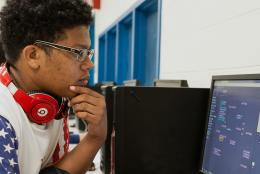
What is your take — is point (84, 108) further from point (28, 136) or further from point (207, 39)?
point (207, 39)

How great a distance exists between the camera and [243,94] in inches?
32.0

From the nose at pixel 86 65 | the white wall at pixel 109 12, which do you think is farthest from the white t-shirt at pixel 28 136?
the white wall at pixel 109 12

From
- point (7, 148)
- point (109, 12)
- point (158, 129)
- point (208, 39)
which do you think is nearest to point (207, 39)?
point (208, 39)

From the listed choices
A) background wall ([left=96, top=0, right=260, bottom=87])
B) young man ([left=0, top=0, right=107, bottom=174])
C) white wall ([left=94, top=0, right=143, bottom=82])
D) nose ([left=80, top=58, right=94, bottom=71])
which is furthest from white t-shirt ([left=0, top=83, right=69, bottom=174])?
white wall ([left=94, top=0, right=143, bottom=82])

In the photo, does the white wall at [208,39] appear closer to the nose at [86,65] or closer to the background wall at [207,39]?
the background wall at [207,39]

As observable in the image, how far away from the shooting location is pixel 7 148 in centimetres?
70

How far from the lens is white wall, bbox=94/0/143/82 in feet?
10.2

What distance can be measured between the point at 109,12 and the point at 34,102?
3.36 meters

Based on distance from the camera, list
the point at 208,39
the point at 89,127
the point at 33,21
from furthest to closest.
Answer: the point at 208,39
the point at 89,127
the point at 33,21

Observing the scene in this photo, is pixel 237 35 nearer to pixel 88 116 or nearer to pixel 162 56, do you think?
pixel 88 116

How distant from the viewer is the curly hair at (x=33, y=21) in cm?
83

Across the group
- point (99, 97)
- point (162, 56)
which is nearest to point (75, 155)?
point (99, 97)

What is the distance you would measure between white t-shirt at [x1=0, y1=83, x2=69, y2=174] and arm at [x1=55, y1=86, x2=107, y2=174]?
0.27 feet

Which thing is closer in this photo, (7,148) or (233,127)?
(7,148)
